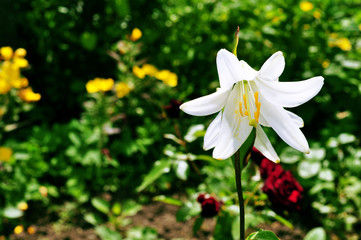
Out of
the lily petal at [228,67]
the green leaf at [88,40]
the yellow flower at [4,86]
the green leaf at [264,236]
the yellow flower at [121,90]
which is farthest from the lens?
the green leaf at [88,40]

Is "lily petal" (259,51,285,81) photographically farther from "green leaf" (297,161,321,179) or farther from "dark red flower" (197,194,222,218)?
"green leaf" (297,161,321,179)

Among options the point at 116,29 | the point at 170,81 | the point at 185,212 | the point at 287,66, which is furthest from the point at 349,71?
the point at 116,29

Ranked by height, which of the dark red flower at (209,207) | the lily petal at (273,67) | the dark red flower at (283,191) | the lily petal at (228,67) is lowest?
the dark red flower at (283,191)

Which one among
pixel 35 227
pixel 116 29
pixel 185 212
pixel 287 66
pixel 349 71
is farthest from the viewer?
pixel 116 29

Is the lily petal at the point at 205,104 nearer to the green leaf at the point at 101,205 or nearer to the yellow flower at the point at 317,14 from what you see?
the green leaf at the point at 101,205

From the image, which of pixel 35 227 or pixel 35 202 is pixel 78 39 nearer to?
pixel 35 202

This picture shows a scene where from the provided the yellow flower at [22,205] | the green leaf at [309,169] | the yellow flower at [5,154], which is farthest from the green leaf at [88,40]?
the green leaf at [309,169]

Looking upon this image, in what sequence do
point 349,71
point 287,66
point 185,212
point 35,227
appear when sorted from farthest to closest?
point 287,66, point 349,71, point 35,227, point 185,212

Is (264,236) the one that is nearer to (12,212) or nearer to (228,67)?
(228,67)
